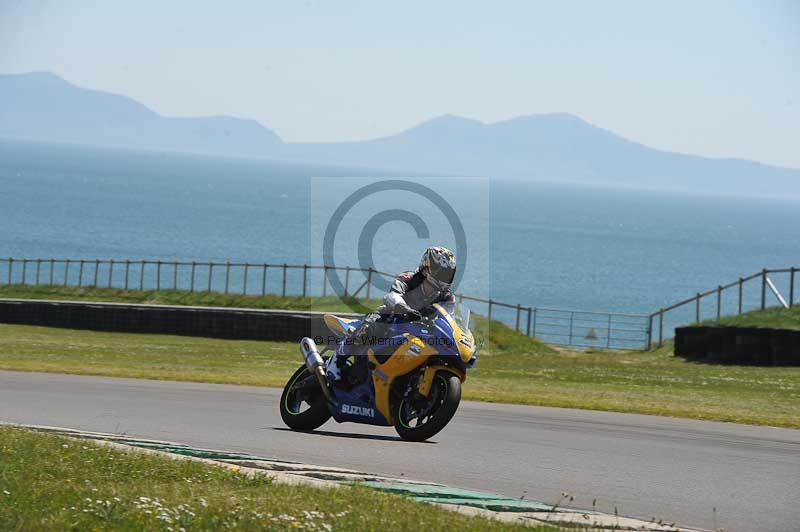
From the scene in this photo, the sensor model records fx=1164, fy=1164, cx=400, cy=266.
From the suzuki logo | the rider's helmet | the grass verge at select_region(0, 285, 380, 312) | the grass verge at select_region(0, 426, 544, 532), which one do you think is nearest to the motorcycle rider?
the rider's helmet

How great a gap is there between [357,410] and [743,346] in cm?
1867

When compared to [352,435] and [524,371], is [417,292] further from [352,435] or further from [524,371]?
[524,371]

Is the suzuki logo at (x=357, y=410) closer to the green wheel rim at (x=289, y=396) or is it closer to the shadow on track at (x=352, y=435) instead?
the shadow on track at (x=352, y=435)

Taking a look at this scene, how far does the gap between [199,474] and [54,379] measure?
1104 cm

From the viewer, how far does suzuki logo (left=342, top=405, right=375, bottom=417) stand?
12382 millimetres

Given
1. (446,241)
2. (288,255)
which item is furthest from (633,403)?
(446,241)

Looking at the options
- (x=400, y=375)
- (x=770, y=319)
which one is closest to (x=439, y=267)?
(x=400, y=375)

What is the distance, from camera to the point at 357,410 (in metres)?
12.5

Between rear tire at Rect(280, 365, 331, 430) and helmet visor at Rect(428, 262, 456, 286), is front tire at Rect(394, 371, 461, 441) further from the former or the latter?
rear tire at Rect(280, 365, 331, 430)

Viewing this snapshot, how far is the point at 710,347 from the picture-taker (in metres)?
30.2

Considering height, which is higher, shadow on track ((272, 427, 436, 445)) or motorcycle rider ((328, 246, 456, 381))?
motorcycle rider ((328, 246, 456, 381))

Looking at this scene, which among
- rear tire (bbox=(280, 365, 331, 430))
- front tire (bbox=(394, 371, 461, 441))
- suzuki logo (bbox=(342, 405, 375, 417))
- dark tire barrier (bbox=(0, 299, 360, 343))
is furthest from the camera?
dark tire barrier (bbox=(0, 299, 360, 343))

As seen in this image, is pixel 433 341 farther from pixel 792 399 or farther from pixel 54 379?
pixel 792 399

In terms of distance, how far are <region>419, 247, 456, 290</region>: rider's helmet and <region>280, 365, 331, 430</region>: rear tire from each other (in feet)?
6.84
